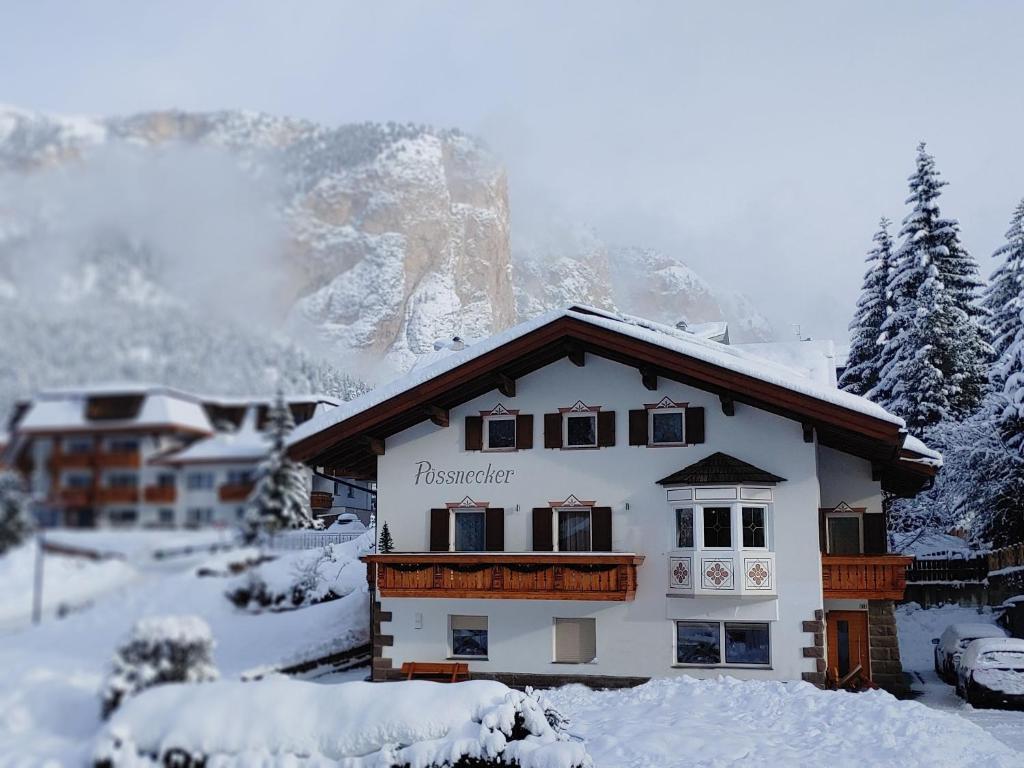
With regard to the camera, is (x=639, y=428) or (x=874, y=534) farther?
(x=874, y=534)

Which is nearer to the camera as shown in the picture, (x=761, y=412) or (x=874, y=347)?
(x=761, y=412)

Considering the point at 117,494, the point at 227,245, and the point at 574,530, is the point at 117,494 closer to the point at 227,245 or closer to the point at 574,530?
the point at 227,245

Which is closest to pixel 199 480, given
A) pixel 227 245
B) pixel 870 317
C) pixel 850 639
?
pixel 227 245

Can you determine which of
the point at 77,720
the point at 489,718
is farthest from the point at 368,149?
the point at 489,718

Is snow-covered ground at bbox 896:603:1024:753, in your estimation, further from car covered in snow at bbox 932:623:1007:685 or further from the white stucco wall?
the white stucco wall

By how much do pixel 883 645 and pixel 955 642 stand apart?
2013mm

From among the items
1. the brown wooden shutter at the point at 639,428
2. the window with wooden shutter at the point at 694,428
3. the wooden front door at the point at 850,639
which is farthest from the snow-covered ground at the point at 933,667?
the brown wooden shutter at the point at 639,428

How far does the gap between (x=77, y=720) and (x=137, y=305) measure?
140 centimetres

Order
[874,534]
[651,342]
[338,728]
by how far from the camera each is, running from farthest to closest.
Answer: [874,534] < [651,342] < [338,728]

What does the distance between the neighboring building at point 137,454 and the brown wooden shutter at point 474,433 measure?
1788cm

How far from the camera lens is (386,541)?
866 inches

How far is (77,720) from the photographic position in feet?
12.4

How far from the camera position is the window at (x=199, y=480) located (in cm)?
376

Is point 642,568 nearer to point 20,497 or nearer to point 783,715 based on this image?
point 783,715
